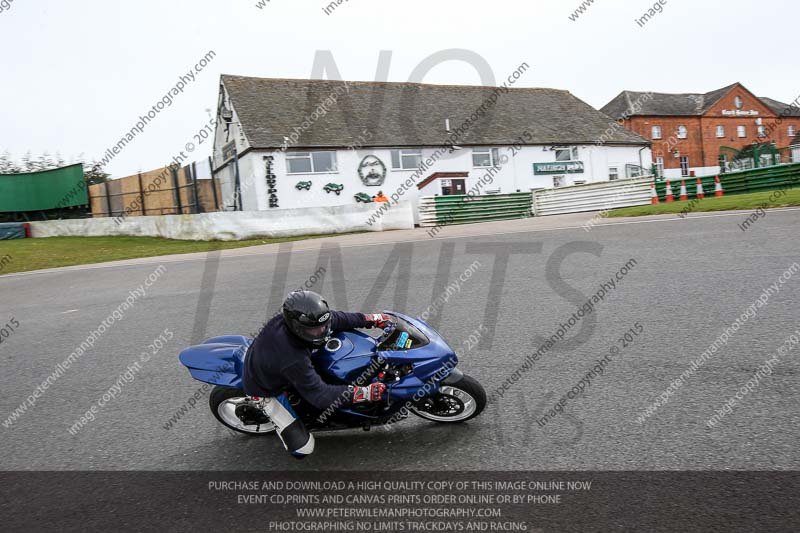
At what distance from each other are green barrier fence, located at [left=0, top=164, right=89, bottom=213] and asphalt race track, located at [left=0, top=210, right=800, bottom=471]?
25.3 m

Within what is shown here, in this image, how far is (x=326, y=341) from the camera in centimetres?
369

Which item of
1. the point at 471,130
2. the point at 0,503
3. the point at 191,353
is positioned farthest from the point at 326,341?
the point at 471,130

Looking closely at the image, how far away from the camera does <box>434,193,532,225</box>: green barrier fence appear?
26016 millimetres

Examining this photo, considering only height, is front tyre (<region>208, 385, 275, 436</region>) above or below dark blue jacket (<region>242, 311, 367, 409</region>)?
below

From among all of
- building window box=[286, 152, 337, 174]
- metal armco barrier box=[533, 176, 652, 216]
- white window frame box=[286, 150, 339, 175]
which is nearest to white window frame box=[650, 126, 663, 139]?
metal armco barrier box=[533, 176, 652, 216]

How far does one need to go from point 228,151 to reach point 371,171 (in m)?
8.62

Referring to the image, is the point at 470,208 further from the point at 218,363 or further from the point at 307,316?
the point at 307,316

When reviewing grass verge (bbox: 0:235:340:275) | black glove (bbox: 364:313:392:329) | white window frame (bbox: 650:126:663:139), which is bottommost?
black glove (bbox: 364:313:392:329)

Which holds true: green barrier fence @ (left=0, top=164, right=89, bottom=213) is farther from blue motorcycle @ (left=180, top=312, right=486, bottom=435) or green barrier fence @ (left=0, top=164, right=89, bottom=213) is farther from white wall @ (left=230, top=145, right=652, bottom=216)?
blue motorcycle @ (left=180, top=312, right=486, bottom=435)

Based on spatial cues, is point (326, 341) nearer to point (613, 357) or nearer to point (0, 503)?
point (0, 503)

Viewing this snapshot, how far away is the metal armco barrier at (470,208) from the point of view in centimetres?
2577

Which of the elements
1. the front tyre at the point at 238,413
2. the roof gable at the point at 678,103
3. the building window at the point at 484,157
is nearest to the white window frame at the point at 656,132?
the roof gable at the point at 678,103

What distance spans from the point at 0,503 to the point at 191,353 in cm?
140

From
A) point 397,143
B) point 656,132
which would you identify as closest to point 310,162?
point 397,143
